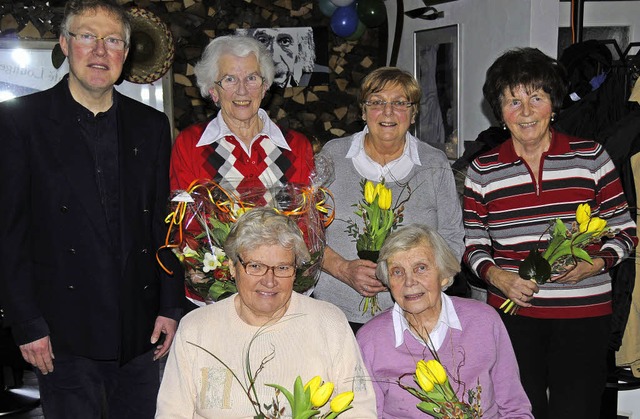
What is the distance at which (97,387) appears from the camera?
238cm

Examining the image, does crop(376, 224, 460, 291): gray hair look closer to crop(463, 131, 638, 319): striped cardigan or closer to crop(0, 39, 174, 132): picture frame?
crop(463, 131, 638, 319): striped cardigan

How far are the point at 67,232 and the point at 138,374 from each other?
548mm

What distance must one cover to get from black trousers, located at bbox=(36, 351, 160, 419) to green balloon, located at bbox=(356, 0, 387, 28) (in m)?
4.33

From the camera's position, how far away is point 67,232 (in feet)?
7.51

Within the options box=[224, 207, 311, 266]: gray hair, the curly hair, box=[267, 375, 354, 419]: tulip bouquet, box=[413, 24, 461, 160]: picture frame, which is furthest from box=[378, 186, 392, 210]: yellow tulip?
box=[413, 24, 461, 160]: picture frame

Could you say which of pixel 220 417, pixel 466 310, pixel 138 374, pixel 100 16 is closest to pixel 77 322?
pixel 138 374

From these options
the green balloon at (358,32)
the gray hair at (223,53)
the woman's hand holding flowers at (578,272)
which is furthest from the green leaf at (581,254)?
the green balloon at (358,32)

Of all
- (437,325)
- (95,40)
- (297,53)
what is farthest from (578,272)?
(297,53)

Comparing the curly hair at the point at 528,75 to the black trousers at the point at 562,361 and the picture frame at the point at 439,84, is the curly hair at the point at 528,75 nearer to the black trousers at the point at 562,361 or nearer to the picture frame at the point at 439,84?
the black trousers at the point at 562,361

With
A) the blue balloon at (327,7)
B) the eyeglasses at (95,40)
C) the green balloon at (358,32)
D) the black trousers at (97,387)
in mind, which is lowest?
the black trousers at (97,387)

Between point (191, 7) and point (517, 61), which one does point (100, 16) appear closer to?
point (517, 61)

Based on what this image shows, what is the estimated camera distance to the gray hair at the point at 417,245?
7.37ft

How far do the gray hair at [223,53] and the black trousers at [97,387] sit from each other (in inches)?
38.7

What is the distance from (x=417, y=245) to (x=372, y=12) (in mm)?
4261
